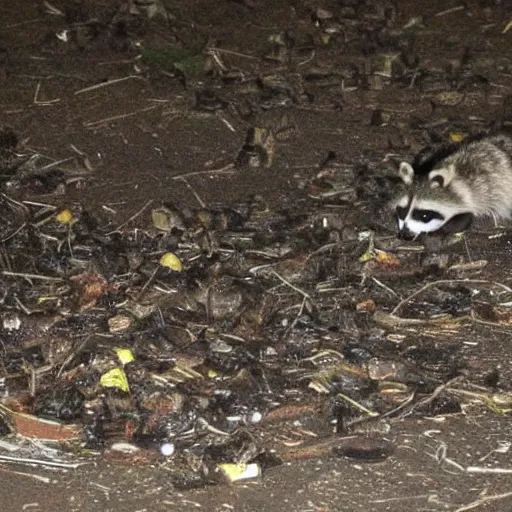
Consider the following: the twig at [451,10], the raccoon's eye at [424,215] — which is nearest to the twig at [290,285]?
the raccoon's eye at [424,215]

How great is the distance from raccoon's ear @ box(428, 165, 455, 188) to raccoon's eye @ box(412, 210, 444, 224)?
19 centimetres

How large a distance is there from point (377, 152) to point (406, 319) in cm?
184

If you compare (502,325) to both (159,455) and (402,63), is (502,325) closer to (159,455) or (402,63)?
(159,455)

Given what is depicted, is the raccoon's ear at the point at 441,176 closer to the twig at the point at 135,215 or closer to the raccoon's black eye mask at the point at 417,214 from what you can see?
the raccoon's black eye mask at the point at 417,214

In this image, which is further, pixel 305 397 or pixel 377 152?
pixel 377 152

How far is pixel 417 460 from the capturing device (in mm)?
4586

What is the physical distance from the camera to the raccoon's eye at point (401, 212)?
6.38 m

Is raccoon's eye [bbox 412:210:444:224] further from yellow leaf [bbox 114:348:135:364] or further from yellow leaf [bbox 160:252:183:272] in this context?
A: yellow leaf [bbox 114:348:135:364]

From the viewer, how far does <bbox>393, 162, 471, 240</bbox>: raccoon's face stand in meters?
6.35

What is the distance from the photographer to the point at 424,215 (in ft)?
21.1

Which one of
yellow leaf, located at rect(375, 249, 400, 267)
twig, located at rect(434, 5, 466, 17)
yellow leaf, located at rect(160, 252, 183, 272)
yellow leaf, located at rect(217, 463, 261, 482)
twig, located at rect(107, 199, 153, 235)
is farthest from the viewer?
twig, located at rect(434, 5, 466, 17)

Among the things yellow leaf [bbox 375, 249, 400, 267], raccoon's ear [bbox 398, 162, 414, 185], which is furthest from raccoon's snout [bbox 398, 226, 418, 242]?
raccoon's ear [bbox 398, 162, 414, 185]

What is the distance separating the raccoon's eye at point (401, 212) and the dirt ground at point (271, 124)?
2.7 inches

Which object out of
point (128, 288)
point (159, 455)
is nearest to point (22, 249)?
point (128, 288)
